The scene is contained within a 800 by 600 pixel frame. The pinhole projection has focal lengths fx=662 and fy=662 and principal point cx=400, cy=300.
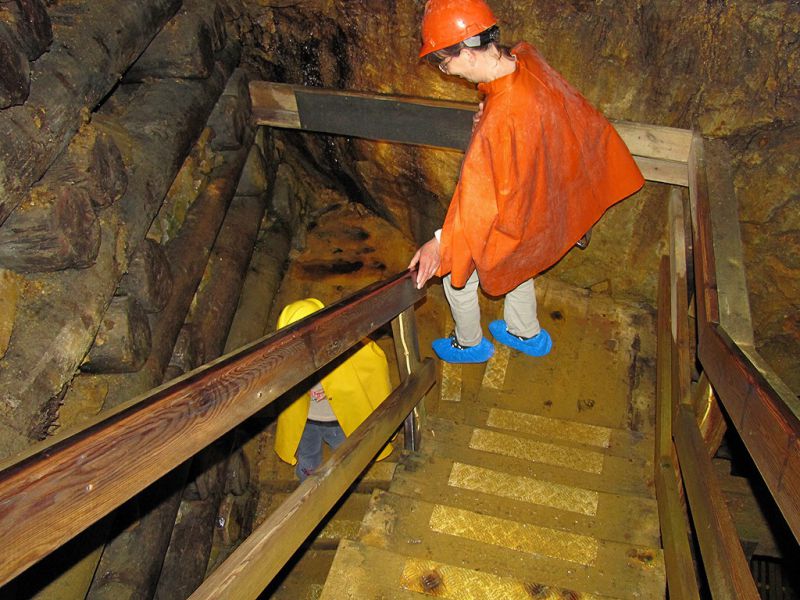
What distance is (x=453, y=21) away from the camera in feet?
9.90

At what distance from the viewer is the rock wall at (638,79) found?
4188 millimetres

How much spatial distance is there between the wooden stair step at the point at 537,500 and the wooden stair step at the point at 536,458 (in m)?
0.12

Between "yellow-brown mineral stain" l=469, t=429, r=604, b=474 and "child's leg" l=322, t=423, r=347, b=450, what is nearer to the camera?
"yellow-brown mineral stain" l=469, t=429, r=604, b=474

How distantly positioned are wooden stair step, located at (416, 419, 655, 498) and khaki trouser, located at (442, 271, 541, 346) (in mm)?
779

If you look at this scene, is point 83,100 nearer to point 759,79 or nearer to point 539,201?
point 539,201

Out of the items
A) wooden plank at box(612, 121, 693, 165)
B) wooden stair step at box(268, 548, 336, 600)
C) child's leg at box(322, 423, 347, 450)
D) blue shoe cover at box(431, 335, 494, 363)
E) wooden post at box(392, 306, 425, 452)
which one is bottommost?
wooden stair step at box(268, 548, 336, 600)

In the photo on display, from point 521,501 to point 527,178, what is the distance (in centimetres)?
168

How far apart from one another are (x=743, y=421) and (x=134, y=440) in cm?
178

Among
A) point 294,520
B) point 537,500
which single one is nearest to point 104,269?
point 294,520

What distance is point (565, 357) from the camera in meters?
5.23

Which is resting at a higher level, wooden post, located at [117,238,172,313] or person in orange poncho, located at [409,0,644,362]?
person in orange poncho, located at [409,0,644,362]

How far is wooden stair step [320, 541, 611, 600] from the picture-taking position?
2771mm

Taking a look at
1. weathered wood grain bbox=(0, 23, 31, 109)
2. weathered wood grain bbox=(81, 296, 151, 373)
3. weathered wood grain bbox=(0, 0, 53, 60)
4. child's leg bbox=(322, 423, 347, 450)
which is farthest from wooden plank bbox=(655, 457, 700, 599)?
weathered wood grain bbox=(0, 0, 53, 60)

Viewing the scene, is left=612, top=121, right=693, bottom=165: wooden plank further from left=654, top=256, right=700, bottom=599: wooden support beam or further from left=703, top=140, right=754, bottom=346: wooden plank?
left=654, top=256, right=700, bottom=599: wooden support beam
